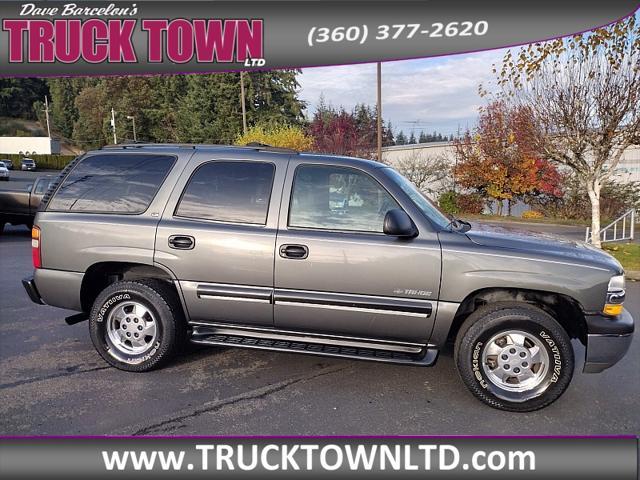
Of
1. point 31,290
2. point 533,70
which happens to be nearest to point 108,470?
point 31,290

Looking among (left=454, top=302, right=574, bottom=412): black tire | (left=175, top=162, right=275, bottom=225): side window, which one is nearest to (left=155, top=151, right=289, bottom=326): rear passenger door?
(left=175, top=162, right=275, bottom=225): side window

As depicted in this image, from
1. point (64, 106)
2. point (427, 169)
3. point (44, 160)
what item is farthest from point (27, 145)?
point (427, 169)

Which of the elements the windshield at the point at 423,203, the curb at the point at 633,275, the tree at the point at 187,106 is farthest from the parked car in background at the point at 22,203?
the tree at the point at 187,106

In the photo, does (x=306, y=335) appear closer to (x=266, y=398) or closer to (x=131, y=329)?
(x=266, y=398)

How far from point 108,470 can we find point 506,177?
23712 mm

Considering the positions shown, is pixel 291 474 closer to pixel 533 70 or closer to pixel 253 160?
pixel 253 160

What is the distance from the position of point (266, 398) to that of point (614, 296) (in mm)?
2655

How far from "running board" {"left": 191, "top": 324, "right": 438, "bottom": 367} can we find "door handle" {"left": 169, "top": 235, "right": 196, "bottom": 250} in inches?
28.2

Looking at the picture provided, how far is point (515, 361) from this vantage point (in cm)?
354

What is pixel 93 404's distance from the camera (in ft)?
11.4

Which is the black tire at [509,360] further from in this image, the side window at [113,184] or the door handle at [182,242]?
the side window at [113,184]

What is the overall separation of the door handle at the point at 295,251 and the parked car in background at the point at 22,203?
33.8ft

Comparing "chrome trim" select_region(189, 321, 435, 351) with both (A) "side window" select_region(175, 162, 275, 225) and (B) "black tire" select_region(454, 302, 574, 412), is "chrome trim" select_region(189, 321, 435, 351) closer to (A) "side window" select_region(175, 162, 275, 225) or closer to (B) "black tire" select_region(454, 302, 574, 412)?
(B) "black tire" select_region(454, 302, 574, 412)

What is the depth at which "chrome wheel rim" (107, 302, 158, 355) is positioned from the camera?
411cm
